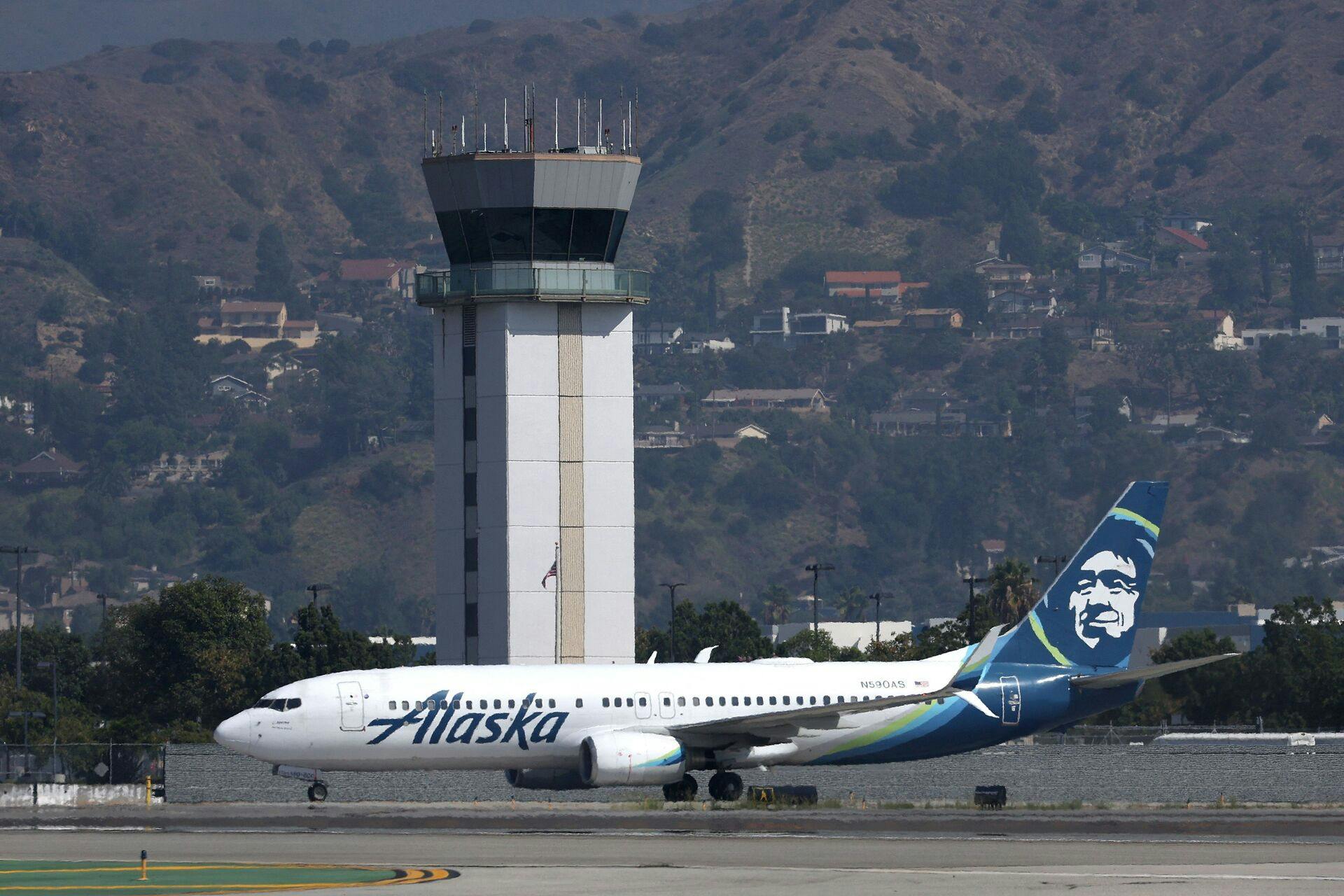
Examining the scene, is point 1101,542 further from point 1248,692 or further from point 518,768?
point 1248,692

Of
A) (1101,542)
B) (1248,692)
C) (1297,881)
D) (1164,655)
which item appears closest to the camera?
(1297,881)

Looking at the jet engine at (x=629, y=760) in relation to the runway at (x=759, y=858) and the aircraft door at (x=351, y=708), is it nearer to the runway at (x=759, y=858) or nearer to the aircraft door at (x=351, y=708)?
the aircraft door at (x=351, y=708)

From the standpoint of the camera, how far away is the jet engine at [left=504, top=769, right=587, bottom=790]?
6706cm

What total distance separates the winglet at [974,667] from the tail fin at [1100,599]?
0.40 metres

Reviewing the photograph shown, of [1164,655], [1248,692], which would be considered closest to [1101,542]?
[1248,692]

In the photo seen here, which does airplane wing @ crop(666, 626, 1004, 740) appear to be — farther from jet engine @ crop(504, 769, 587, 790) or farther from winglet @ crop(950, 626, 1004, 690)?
jet engine @ crop(504, 769, 587, 790)

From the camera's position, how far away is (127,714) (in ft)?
497

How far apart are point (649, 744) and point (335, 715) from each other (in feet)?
28.6

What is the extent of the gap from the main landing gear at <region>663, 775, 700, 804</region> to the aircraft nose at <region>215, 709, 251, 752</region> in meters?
12.1

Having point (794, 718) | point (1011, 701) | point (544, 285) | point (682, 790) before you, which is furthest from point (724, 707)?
point (544, 285)

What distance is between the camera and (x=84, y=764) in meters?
76.7

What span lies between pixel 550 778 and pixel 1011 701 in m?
13.7

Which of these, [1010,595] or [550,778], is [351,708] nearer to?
[550,778]

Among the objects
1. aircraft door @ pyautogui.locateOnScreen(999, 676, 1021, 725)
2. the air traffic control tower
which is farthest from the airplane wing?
the air traffic control tower
